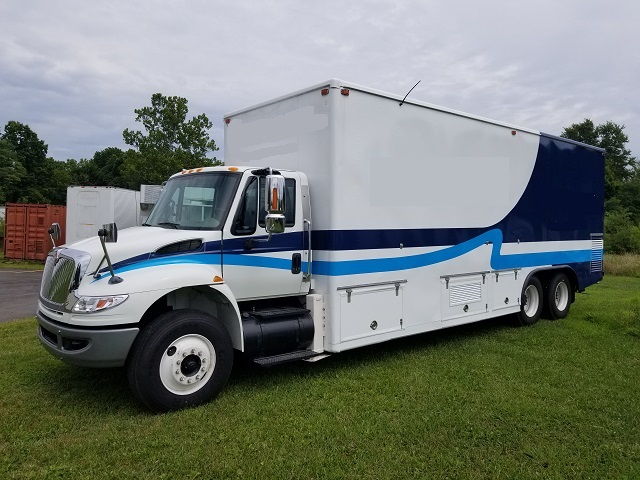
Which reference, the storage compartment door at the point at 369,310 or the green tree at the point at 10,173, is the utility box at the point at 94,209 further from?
the green tree at the point at 10,173

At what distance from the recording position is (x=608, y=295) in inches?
527

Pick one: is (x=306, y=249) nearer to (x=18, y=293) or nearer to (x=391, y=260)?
(x=391, y=260)

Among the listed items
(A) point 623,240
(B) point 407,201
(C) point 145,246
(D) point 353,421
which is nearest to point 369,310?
(B) point 407,201

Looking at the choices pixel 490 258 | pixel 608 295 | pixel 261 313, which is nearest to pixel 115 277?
pixel 261 313

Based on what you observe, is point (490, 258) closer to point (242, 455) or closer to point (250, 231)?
point (250, 231)

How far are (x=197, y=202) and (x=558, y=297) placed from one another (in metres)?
7.60

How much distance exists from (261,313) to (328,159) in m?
1.95

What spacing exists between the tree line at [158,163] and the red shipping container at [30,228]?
12336 mm

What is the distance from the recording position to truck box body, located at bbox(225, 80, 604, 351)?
612 centimetres

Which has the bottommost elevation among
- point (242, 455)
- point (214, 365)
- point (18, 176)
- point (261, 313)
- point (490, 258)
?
point (242, 455)

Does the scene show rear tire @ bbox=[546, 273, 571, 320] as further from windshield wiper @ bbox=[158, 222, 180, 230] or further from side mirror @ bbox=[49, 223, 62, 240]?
side mirror @ bbox=[49, 223, 62, 240]

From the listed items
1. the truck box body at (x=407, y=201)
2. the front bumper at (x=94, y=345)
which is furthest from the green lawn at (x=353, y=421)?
the truck box body at (x=407, y=201)

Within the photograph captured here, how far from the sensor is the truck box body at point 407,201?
612cm

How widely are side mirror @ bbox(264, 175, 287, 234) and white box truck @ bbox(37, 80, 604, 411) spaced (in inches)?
0.6
